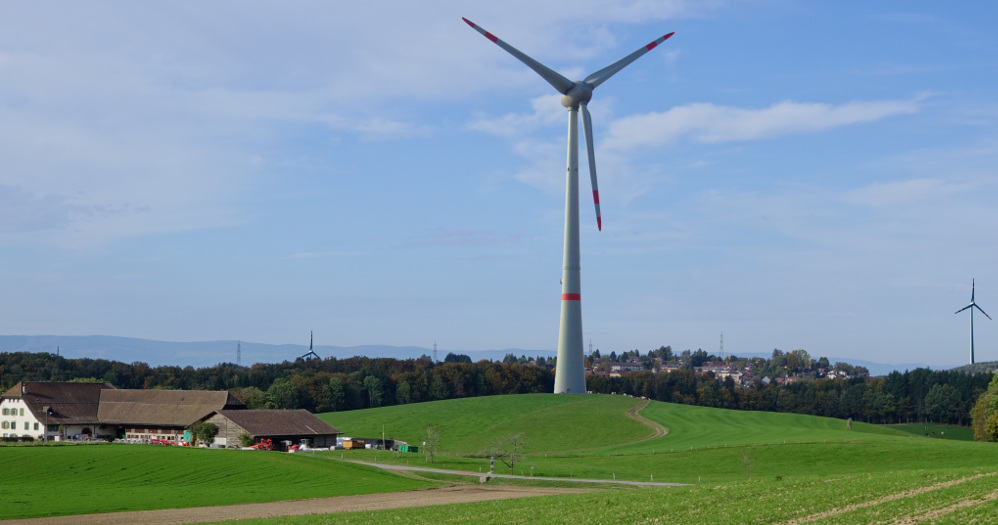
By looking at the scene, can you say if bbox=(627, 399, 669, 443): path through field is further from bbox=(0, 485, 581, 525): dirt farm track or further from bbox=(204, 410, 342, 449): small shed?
bbox=(0, 485, 581, 525): dirt farm track

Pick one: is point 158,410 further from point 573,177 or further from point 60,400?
point 573,177

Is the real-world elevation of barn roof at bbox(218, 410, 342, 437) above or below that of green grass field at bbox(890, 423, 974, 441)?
above

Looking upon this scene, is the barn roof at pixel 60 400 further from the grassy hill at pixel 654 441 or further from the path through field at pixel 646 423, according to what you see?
the path through field at pixel 646 423

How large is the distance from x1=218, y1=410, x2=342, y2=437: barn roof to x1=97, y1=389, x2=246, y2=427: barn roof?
3.95m

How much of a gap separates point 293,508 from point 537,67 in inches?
3694

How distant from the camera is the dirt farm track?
4459 centimetres

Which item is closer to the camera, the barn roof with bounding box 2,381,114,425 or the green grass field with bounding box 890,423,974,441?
the barn roof with bounding box 2,381,114,425

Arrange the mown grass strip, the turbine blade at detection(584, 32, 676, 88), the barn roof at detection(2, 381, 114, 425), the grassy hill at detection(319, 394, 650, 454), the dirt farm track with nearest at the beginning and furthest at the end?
1. the mown grass strip
2. the dirt farm track
3. the barn roof at detection(2, 381, 114, 425)
4. the grassy hill at detection(319, 394, 650, 454)
5. the turbine blade at detection(584, 32, 676, 88)

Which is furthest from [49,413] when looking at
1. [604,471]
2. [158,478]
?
[604,471]

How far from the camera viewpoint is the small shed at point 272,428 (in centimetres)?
9850

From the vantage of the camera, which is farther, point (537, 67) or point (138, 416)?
point (537, 67)

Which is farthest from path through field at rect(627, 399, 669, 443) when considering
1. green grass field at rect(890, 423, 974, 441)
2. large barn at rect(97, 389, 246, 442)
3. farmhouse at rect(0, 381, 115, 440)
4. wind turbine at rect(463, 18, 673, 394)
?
farmhouse at rect(0, 381, 115, 440)

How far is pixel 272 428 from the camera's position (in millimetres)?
100312

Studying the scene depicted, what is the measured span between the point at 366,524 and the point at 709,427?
95.2m
